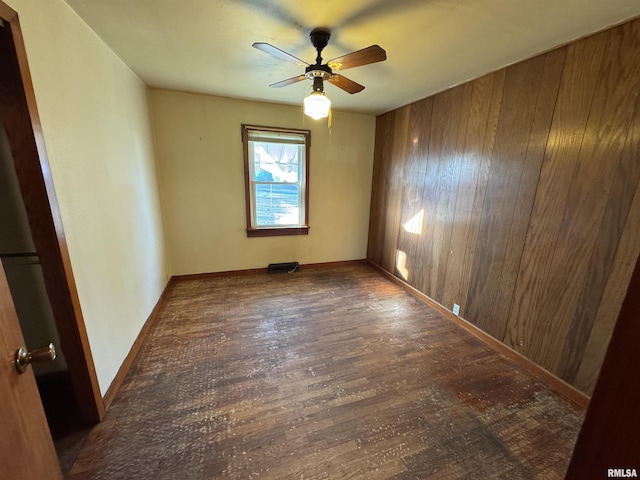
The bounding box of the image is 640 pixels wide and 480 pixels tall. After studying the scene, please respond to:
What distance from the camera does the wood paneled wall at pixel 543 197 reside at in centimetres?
152

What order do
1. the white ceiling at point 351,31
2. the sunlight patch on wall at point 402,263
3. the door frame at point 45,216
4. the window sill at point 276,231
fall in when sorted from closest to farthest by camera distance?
1. the door frame at point 45,216
2. the white ceiling at point 351,31
3. the sunlight patch on wall at point 402,263
4. the window sill at point 276,231

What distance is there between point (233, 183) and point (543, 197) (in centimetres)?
327

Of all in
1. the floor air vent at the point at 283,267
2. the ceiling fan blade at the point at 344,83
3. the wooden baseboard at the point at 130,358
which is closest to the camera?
the wooden baseboard at the point at 130,358

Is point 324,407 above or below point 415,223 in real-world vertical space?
below

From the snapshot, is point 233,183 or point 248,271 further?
point 248,271

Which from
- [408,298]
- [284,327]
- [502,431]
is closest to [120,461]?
[284,327]

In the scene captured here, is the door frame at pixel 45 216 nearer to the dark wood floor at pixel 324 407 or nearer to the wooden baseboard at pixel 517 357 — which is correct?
the dark wood floor at pixel 324 407

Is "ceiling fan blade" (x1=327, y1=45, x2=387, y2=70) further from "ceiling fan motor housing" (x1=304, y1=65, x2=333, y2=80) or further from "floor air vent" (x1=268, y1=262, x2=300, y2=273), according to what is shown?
"floor air vent" (x1=268, y1=262, x2=300, y2=273)

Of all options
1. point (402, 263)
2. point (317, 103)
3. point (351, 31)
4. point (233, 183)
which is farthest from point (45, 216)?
point (402, 263)

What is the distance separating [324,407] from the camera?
64.6 inches

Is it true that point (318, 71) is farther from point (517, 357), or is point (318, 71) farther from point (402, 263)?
point (517, 357)

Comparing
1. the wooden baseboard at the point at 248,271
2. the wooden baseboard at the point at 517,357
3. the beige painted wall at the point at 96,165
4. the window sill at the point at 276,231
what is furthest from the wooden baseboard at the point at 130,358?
the wooden baseboard at the point at 517,357

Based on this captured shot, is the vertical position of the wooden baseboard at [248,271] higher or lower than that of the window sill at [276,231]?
lower

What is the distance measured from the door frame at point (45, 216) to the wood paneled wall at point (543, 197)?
3.01 metres
